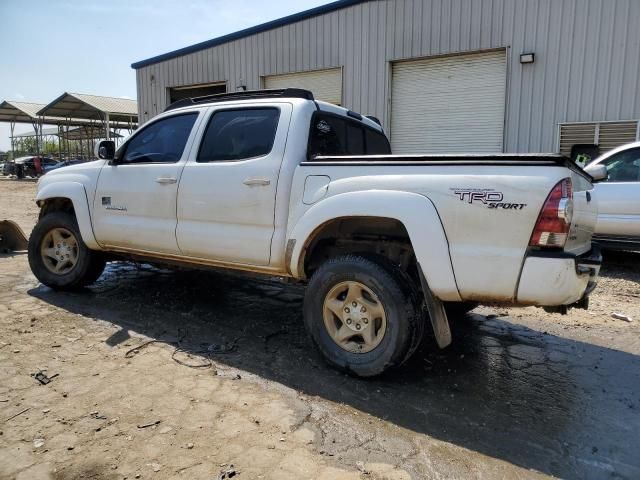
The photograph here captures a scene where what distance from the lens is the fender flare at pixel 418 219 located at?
3059mm

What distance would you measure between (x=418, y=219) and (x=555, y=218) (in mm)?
772

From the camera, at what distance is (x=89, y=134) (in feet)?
128

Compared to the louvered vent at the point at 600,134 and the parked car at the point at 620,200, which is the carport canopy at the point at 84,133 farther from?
the parked car at the point at 620,200

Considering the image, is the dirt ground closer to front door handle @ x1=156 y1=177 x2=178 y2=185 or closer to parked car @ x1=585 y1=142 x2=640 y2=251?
front door handle @ x1=156 y1=177 x2=178 y2=185

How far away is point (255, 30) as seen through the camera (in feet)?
44.4

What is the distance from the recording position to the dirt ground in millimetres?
2504

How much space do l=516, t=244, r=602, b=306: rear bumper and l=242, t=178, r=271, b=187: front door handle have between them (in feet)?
6.35

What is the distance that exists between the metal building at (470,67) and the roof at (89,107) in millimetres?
16819

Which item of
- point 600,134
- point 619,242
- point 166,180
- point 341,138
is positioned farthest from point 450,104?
point 166,180

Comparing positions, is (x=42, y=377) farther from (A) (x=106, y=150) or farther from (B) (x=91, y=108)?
(B) (x=91, y=108)

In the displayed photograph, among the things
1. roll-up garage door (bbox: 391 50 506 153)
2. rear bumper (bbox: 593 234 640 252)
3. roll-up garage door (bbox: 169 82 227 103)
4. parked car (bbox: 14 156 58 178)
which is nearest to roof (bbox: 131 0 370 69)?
roll-up garage door (bbox: 169 82 227 103)

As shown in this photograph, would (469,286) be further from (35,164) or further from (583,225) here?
(35,164)

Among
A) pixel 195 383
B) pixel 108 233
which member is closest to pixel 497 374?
pixel 195 383

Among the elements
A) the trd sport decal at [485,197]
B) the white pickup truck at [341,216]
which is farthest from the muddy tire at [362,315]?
the trd sport decal at [485,197]
